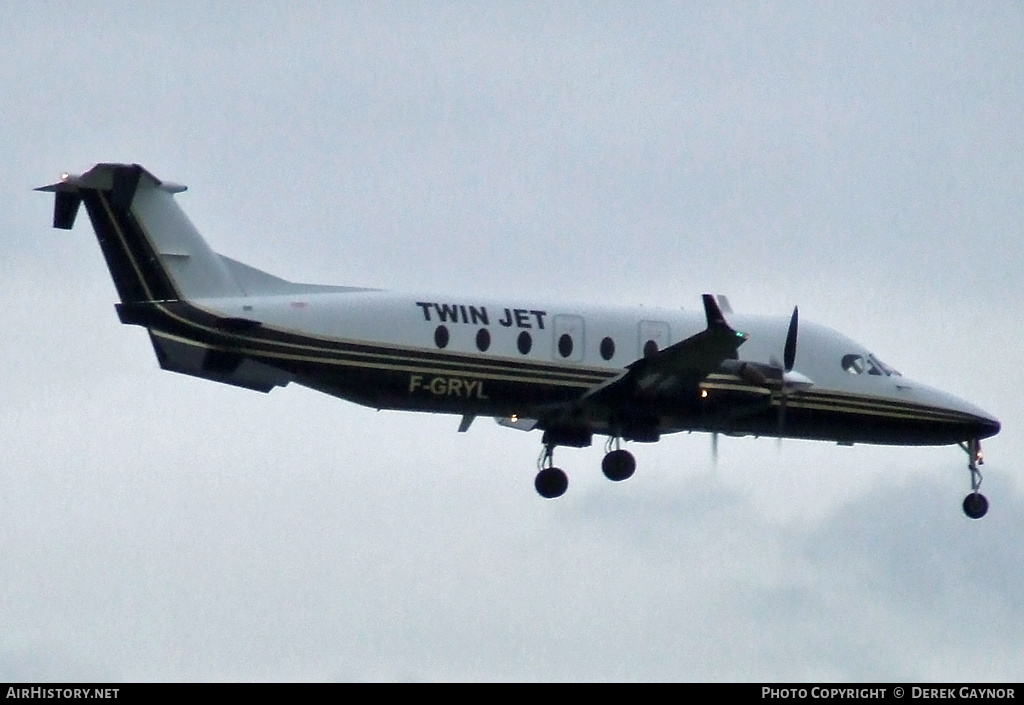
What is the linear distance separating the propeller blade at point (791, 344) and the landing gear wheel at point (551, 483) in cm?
579

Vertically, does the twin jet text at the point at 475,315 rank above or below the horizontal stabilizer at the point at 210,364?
above

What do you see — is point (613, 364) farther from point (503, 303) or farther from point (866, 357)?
point (866, 357)

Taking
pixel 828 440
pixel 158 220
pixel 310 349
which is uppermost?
pixel 158 220

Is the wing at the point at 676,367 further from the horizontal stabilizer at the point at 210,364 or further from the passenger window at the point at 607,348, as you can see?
the horizontal stabilizer at the point at 210,364

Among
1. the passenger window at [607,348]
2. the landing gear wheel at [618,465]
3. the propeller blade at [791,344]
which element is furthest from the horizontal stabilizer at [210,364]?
the propeller blade at [791,344]

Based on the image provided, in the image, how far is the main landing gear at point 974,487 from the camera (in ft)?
151

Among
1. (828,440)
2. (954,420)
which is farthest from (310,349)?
(954,420)

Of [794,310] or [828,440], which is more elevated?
[794,310]

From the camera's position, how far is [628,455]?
43.4 m

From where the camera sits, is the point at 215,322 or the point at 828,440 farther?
the point at 828,440

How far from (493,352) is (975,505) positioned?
42.9 ft
